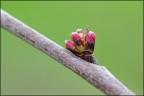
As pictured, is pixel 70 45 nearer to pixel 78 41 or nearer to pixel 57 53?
pixel 78 41

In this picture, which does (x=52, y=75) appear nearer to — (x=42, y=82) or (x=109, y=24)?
(x=42, y=82)

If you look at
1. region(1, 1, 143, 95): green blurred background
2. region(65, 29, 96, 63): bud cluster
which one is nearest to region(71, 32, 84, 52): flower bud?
region(65, 29, 96, 63): bud cluster

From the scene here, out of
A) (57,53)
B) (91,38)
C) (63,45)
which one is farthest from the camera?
(63,45)

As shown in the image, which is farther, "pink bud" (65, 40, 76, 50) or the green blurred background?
the green blurred background

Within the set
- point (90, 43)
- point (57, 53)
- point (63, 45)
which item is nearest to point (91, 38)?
point (90, 43)

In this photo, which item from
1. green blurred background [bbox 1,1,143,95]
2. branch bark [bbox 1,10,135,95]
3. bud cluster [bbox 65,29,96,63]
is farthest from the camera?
green blurred background [bbox 1,1,143,95]

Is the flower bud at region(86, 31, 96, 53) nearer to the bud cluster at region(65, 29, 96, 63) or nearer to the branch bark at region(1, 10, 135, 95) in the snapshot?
the bud cluster at region(65, 29, 96, 63)

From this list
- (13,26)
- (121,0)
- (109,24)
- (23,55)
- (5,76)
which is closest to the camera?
(13,26)

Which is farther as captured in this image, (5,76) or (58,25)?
(58,25)

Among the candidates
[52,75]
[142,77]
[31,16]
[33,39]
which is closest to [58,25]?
[31,16]
